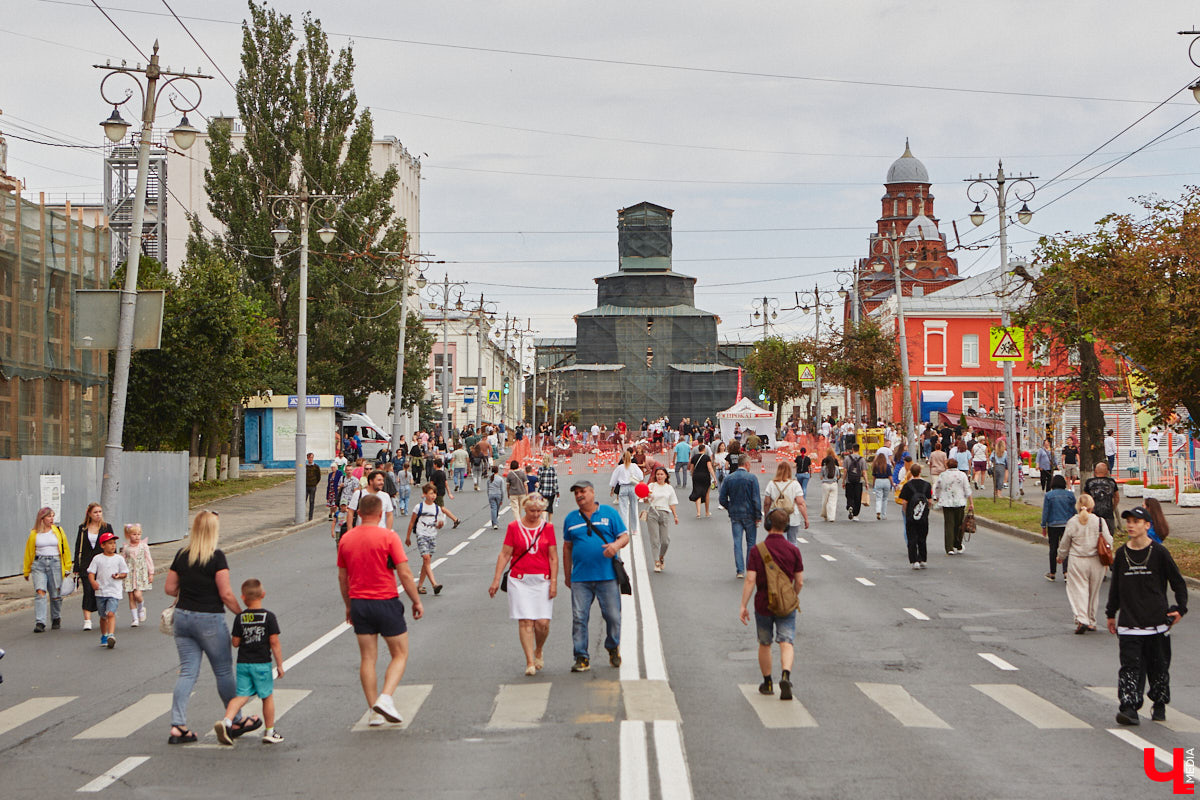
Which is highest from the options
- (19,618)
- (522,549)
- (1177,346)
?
(1177,346)

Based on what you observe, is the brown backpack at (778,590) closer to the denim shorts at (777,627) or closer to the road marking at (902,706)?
the denim shorts at (777,627)

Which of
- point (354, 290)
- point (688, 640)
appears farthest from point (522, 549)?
point (354, 290)

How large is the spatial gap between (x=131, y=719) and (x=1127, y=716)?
7591mm

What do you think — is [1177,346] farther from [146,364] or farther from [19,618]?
[146,364]

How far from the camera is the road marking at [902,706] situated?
32.9ft

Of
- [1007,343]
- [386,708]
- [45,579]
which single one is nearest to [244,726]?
[386,708]

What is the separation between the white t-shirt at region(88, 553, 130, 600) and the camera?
1519cm

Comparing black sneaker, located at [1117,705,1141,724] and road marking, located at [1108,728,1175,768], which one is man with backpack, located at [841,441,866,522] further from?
road marking, located at [1108,728,1175,768]

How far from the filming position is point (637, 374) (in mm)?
110625

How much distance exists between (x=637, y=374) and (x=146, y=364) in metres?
73.2

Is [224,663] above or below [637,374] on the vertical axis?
below

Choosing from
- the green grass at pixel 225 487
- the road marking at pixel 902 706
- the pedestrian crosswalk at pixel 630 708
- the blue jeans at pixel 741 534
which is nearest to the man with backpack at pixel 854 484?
the blue jeans at pixel 741 534

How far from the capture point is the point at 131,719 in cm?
1059

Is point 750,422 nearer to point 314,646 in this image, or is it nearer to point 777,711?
point 314,646
